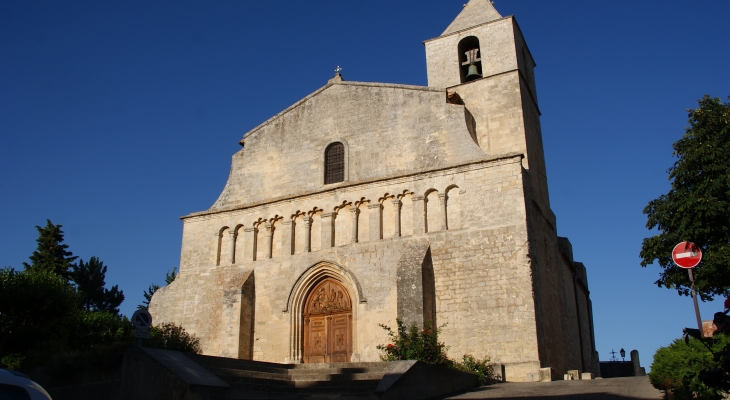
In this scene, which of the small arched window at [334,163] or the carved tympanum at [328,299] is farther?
the small arched window at [334,163]

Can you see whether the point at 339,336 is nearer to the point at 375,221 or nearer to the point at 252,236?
the point at 375,221

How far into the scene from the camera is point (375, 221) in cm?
1966

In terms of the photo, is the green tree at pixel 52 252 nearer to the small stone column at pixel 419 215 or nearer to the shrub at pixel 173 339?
the shrub at pixel 173 339

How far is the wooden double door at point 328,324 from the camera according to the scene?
19225 mm

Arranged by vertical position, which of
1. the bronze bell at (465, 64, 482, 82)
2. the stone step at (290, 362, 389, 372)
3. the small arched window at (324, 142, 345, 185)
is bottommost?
the stone step at (290, 362, 389, 372)

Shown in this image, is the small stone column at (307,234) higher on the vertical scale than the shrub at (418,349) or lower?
higher

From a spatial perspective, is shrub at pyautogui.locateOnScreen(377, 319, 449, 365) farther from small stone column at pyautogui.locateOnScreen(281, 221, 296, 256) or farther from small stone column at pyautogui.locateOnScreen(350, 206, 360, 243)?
Result: small stone column at pyautogui.locateOnScreen(281, 221, 296, 256)

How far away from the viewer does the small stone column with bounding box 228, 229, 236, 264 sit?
21.7 m

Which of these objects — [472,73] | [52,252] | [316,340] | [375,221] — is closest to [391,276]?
[375,221]

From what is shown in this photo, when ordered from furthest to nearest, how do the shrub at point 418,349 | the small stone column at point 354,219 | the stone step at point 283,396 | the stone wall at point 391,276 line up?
the small stone column at point 354,219 → the stone wall at point 391,276 → the shrub at point 418,349 → the stone step at point 283,396

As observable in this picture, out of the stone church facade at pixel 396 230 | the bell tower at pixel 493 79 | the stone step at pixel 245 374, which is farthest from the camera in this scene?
the bell tower at pixel 493 79

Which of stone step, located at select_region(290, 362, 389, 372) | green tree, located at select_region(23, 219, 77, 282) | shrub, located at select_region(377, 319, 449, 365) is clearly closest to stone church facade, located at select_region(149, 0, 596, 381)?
shrub, located at select_region(377, 319, 449, 365)

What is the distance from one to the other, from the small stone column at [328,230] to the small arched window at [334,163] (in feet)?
4.62

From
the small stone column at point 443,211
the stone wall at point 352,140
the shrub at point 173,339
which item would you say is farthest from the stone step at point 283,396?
the stone wall at point 352,140
